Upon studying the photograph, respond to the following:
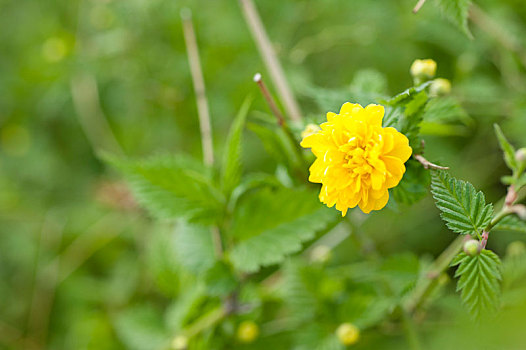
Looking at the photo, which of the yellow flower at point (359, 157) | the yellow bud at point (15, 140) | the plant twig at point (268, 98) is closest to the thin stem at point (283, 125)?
the plant twig at point (268, 98)

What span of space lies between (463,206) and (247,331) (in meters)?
0.41

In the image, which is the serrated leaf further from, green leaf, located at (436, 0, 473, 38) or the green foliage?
green leaf, located at (436, 0, 473, 38)

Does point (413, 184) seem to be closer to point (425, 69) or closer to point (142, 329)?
point (425, 69)

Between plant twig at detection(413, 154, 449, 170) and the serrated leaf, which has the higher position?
plant twig at detection(413, 154, 449, 170)

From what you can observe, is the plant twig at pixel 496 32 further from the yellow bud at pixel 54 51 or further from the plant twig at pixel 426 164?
the yellow bud at pixel 54 51

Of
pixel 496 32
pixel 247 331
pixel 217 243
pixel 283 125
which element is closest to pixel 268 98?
pixel 283 125

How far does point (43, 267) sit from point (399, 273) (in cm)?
97

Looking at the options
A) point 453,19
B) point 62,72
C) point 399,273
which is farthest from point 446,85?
point 62,72

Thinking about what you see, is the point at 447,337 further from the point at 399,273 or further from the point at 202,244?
the point at 202,244

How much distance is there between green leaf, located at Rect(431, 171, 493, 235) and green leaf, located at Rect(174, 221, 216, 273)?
370mm

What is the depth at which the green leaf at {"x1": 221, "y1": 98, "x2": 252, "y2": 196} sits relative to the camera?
599 millimetres

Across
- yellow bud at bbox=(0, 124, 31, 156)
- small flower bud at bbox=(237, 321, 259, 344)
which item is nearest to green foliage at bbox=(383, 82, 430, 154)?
small flower bud at bbox=(237, 321, 259, 344)

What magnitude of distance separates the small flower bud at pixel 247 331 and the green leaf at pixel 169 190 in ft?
0.62

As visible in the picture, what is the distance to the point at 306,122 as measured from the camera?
573 mm
